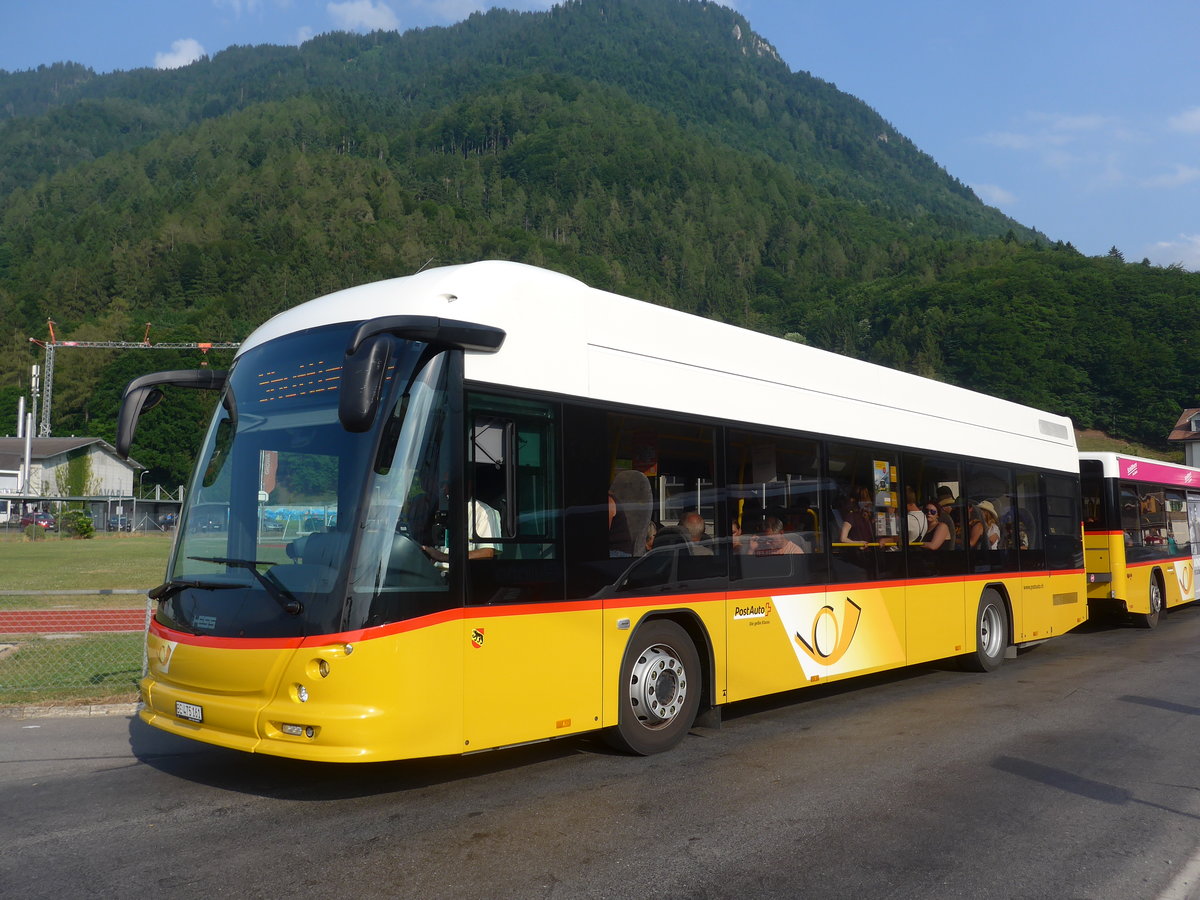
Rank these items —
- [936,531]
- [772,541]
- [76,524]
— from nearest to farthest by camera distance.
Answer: [772,541], [936,531], [76,524]

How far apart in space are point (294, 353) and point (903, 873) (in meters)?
4.65

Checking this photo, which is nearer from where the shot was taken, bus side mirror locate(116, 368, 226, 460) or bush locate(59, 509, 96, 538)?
bus side mirror locate(116, 368, 226, 460)

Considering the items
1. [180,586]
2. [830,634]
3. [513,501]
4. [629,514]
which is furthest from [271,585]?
[830,634]

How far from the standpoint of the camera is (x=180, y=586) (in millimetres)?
→ 6473

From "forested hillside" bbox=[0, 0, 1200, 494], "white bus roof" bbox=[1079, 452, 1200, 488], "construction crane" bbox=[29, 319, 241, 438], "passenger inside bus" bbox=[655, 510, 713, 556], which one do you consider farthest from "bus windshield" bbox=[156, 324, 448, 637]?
"construction crane" bbox=[29, 319, 241, 438]

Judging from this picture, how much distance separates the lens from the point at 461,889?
476 centimetres

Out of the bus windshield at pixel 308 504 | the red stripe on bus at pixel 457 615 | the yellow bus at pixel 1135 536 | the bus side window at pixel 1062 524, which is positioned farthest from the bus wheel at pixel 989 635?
the bus windshield at pixel 308 504

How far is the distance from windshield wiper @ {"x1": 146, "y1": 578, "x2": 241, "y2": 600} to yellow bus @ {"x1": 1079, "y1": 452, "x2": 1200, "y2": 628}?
608 inches

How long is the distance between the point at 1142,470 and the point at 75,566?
30803 millimetres

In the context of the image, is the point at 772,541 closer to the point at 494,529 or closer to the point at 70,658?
the point at 494,529

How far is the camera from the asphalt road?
493cm

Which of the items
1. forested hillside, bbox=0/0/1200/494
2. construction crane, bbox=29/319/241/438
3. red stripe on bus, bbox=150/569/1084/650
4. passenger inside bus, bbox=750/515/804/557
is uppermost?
forested hillside, bbox=0/0/1200/494

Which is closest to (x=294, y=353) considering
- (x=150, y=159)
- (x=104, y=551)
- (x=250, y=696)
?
(x=250, y=696)

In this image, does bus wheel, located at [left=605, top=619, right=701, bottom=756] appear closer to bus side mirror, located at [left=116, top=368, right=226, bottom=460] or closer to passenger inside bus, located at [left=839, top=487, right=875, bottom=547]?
passenger inside bus, located at [left=839, top=487, right=875, bottom=547]
